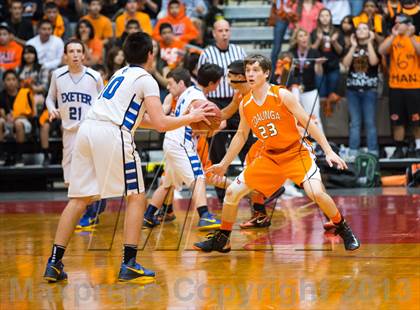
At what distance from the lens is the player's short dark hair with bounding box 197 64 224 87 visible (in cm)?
944

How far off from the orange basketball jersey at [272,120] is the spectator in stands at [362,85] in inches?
235

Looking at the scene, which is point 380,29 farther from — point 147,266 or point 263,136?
point 147,266

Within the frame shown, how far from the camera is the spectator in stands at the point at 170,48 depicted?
575 inches

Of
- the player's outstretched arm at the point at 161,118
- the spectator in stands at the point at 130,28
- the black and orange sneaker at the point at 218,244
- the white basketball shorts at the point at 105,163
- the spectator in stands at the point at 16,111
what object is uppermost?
the spectator in stands at the point at 130,28

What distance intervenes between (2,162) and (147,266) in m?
8.20

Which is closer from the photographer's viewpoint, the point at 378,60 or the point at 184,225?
the point at 184,225

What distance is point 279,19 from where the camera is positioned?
48.5 feet

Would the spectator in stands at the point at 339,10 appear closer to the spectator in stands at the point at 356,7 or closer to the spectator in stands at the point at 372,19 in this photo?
the spectator in stands at the point at 356,7

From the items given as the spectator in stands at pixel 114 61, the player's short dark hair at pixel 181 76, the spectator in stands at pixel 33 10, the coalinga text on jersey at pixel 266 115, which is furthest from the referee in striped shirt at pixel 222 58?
the spectator in stands at pixel 33 10

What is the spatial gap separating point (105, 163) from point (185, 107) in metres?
2.52

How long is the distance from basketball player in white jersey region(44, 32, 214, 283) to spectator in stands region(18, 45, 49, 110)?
7960 mm

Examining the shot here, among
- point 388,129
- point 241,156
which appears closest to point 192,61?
point 241,156

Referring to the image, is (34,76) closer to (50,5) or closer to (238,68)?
(50,5)

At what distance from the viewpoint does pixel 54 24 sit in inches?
632
